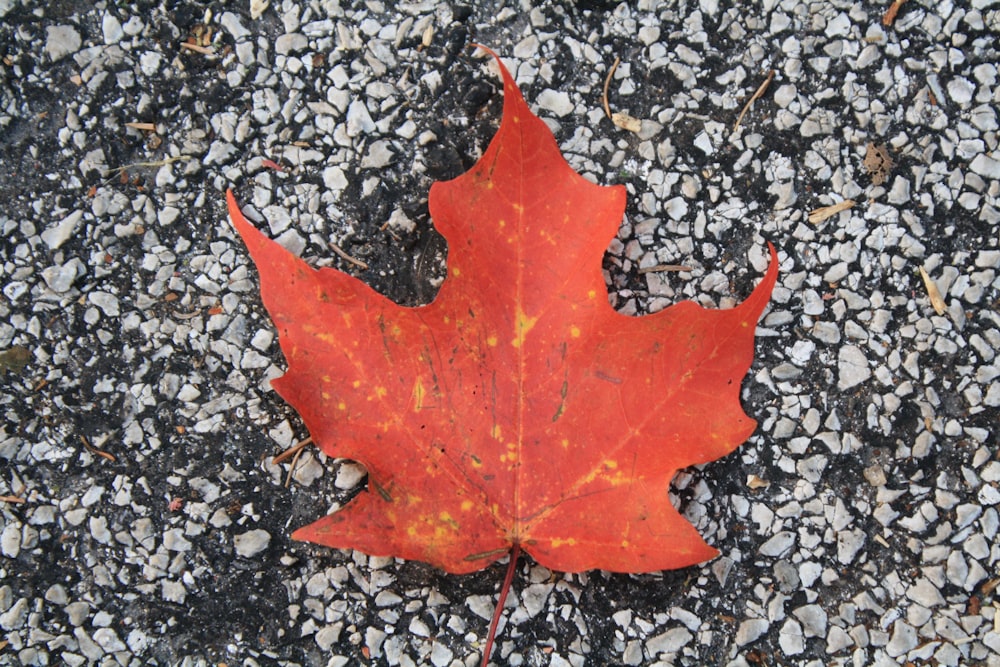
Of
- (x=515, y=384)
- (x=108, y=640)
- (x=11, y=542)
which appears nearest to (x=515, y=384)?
(x=515, y=384)

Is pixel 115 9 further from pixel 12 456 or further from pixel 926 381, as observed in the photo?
pixel 926 381

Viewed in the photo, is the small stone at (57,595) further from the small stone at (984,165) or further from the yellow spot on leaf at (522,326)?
the small stone at (984,165)

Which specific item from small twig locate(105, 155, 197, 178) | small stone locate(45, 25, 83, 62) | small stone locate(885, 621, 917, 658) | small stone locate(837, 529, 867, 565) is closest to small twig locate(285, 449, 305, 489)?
small twig locate(105, 155, 197, 178)

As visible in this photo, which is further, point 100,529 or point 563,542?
point 100,529

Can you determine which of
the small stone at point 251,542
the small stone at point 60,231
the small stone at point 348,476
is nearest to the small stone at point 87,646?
the small stone at point 251,542

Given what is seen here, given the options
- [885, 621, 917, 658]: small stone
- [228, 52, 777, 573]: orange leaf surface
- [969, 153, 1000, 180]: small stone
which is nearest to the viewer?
[228, 52, 777, 573]: orange leaf surface

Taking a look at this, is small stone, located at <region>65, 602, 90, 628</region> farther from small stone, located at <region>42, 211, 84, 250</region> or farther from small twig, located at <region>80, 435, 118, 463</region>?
small stone, located at <region>42, 211, 84, 250</region>

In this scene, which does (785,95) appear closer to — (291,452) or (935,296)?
(935,296)
